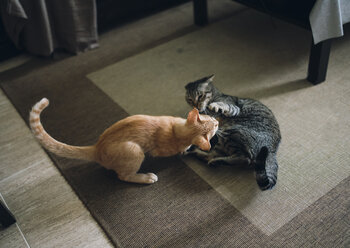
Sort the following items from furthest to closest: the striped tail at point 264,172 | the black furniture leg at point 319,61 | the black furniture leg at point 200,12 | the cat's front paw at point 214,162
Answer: the black furniture leg at point 200,12 → the black furniture leg at point 319,61 → the cat's front paw at point 214,162 → the striped tail at point 264,172

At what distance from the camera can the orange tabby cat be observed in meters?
1.40

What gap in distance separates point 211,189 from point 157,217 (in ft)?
0.92

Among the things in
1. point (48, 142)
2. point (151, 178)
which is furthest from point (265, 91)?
point (48, 142)

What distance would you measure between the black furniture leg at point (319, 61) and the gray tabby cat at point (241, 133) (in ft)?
1.75

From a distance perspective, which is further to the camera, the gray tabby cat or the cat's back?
the cat's back

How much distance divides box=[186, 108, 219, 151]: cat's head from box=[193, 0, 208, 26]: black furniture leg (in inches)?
58.5

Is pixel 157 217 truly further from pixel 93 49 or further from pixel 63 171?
pixel 93 49

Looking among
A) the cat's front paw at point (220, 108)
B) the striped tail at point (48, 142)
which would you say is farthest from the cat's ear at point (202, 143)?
the striped tail at point (48, 142)

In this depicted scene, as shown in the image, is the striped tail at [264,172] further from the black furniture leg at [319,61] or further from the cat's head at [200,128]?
the black furniture leg at [319,61]

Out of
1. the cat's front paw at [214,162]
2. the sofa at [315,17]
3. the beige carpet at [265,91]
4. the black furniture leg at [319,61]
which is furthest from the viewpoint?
the black furniture leg at [319,61]

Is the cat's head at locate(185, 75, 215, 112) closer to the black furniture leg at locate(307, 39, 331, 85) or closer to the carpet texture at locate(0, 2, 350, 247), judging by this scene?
the carpet texture at locate(0, 2, 350, 247)

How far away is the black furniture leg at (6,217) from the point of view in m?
1.40

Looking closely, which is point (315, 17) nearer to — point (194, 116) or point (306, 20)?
point (306, 20)

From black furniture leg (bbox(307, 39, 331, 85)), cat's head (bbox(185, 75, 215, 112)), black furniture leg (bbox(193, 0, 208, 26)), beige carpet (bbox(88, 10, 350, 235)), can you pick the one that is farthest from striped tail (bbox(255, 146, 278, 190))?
black furniture leg (bbox(193, 0, 208, 26))
